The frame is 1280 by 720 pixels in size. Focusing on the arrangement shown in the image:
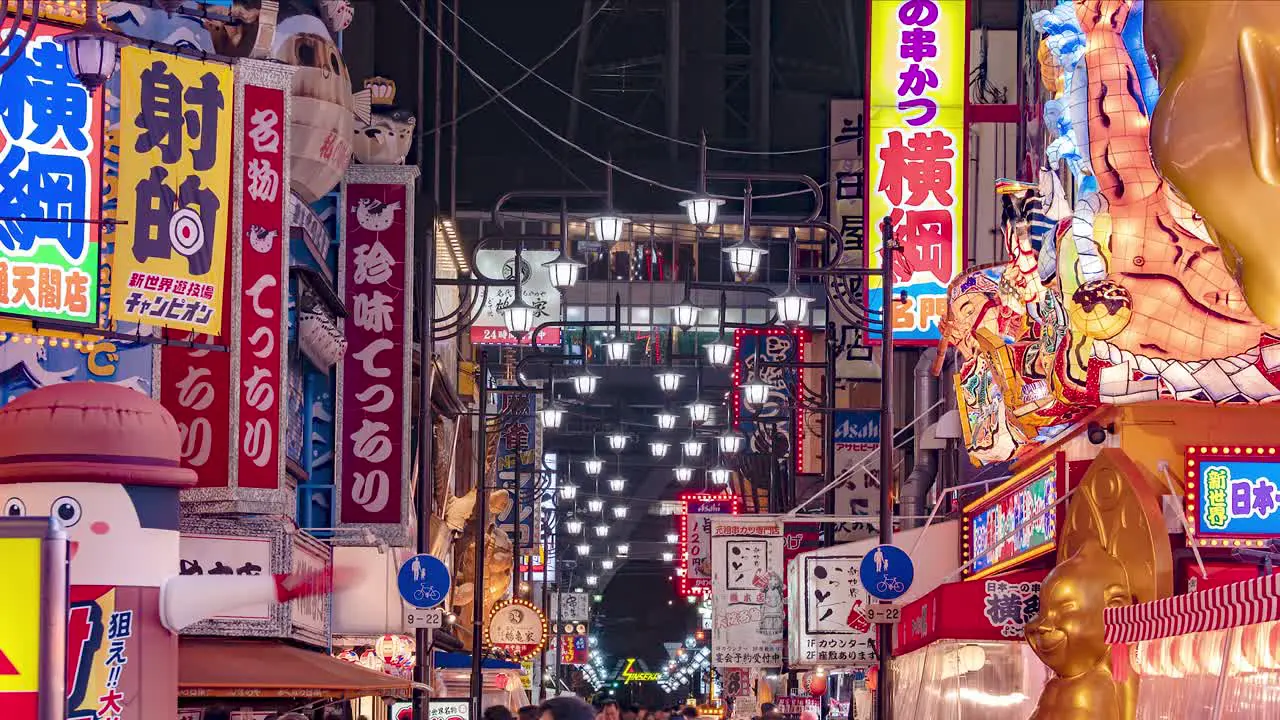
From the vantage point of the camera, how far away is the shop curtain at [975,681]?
15773 millimetres

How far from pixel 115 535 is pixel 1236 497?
7867mm

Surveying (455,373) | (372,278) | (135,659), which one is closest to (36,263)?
(135,659)

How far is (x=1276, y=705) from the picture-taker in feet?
30.1

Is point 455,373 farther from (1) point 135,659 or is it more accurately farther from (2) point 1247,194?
(2) point 1247,194

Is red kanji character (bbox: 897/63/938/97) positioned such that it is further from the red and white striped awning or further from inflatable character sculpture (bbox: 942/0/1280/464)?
the red and white striped awning

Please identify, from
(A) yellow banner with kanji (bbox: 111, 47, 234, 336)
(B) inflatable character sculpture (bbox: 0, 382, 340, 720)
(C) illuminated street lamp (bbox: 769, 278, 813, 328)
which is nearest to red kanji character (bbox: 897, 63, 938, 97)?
(C) illuminated street lamp (bbox: 769, 278, 813, 328)

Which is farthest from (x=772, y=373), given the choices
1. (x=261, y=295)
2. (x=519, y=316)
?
(x=261, y=295)

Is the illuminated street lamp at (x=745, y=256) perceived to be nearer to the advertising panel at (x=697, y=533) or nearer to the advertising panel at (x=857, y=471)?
the advertising panel at (x=857, y=471)

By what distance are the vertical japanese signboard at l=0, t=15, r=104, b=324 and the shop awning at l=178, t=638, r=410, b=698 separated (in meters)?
3.65

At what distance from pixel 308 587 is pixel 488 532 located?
27937mm

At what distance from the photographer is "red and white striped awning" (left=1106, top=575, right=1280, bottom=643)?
28.0ft

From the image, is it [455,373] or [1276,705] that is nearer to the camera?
[1276,705]

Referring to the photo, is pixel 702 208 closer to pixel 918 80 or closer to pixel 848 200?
pixel 918 80

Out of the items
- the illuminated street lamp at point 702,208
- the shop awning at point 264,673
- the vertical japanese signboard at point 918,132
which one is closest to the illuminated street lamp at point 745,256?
the illuminated street lamp at point 702,208
